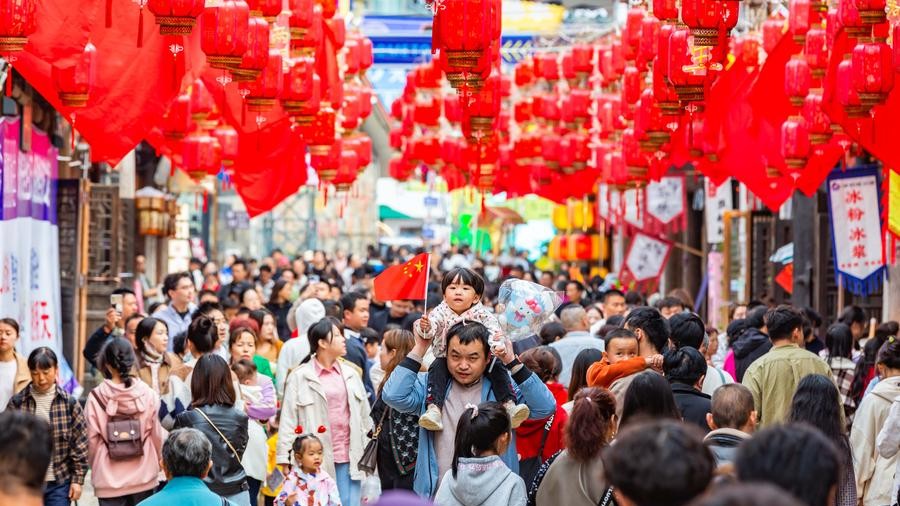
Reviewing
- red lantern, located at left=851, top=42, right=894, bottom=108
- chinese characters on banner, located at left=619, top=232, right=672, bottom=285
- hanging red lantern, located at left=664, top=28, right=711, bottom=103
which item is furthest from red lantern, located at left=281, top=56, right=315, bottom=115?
chinese characters on banner, located at left=619, top=232, right=672, bottom=285

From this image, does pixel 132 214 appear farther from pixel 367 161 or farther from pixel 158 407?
pixel 158 407

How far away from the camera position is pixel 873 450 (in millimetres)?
10258

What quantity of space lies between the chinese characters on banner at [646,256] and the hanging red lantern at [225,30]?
15.0 meters

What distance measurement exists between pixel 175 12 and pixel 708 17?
4.09 metres

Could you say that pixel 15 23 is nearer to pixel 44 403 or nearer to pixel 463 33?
pixel 44 403

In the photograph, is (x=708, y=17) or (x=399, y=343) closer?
(x=399, y=343)

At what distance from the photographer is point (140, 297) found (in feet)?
74.2

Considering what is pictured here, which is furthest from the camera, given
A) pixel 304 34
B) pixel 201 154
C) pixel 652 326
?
pixel 201 154

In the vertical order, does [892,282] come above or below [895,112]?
below

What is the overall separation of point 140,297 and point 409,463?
14.5m

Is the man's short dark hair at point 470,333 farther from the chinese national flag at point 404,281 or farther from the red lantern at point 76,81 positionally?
the red lantern at point 76,81

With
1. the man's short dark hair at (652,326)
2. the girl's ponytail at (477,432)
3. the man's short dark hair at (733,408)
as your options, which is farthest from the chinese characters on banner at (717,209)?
the girl's ponytail at (477,432)

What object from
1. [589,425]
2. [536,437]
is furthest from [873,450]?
[589,425]

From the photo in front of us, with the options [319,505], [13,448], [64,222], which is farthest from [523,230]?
[13,448]
